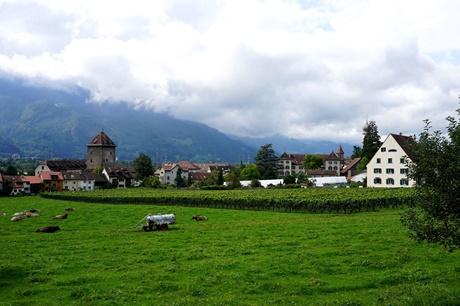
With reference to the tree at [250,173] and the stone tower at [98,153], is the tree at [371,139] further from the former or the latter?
the stone tower at [98,153]

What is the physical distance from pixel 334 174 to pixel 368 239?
13582 cm

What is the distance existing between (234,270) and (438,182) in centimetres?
993

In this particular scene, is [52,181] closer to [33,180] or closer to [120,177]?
[33,180]

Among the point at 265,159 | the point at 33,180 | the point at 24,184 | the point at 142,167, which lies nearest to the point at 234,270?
the point at 24,184

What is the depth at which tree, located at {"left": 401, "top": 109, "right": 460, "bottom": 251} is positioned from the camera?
14102 mm

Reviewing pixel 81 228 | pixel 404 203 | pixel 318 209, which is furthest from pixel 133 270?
pixel 404 203

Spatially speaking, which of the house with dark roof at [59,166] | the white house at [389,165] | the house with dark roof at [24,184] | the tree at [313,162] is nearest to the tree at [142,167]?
the house with dark roof at [24,184]

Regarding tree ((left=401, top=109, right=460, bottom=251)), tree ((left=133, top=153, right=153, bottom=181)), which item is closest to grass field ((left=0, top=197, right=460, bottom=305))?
tree ((left=401, top=109, right=460, bottom=251))

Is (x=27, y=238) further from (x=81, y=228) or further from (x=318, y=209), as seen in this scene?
(x=318, y=209)

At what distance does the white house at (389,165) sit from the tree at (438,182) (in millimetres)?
83063

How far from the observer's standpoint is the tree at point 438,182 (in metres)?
14.1

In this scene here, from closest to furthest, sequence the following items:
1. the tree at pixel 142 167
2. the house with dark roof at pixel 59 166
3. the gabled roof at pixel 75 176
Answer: the gabled roof at pixel 75 176 → the tree at pixel 142 167 → the house with dark roof at pixel 59 166

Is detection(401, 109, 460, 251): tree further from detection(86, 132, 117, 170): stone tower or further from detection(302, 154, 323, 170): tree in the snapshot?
detection(86, 132, 117, 170): stone tower

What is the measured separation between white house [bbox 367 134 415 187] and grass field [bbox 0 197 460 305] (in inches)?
2714
